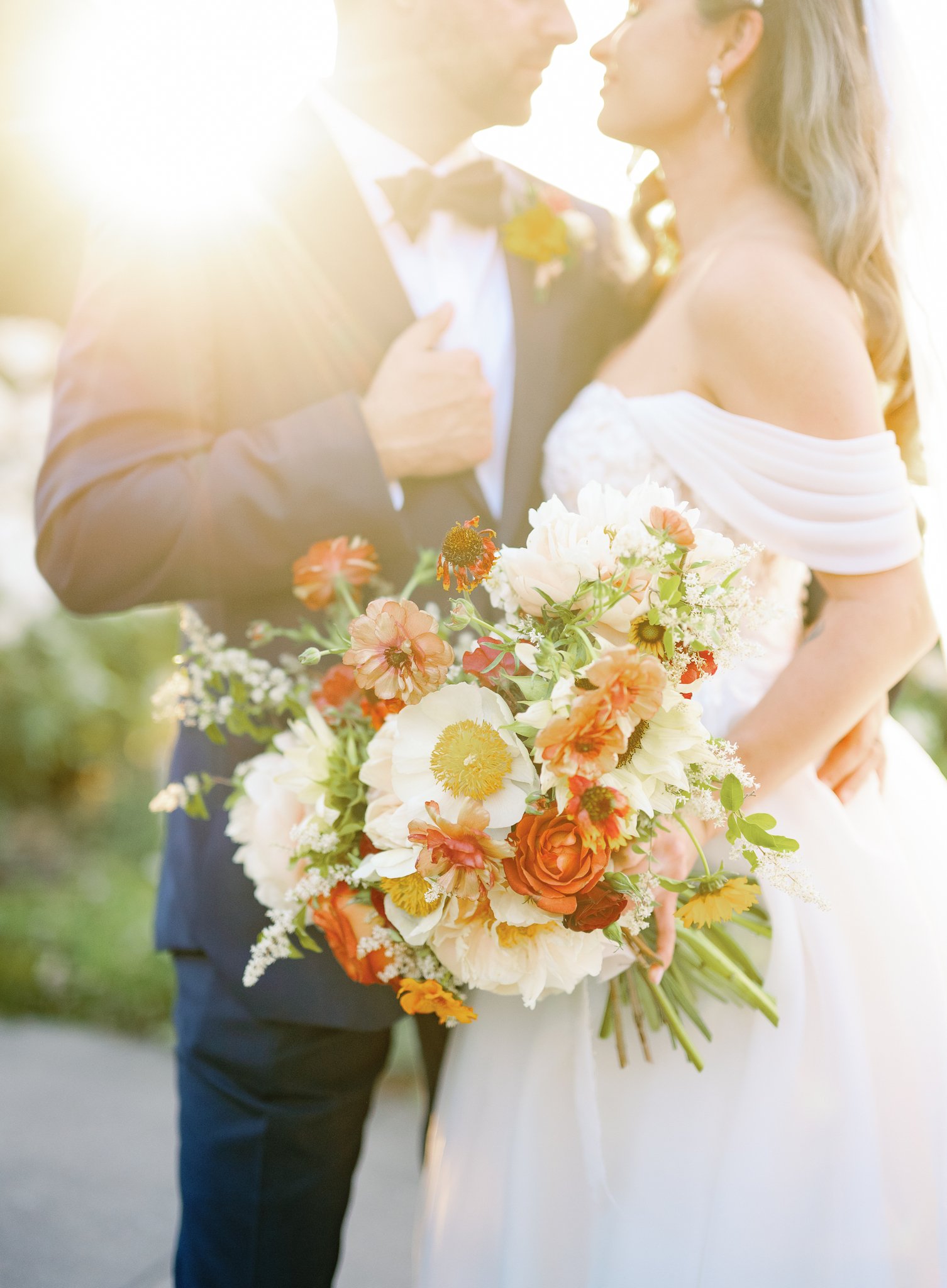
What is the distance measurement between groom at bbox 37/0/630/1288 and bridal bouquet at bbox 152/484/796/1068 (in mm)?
507

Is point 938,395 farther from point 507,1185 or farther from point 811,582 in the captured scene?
point 507,1185

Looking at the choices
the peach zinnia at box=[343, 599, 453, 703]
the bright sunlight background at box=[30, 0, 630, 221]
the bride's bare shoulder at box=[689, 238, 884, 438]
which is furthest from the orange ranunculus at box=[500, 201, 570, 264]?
the peach zinnia at box=[343, 599, 453, 703]

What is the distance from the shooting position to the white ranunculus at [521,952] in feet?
3.84

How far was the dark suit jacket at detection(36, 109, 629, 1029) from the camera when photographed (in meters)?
1.66

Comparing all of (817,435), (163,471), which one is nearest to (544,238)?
(817,435)

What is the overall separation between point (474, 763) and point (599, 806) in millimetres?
146

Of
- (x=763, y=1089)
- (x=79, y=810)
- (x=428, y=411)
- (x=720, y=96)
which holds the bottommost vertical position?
(x=79, y=810)

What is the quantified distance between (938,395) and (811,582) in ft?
1.63

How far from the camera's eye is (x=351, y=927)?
1286 mm

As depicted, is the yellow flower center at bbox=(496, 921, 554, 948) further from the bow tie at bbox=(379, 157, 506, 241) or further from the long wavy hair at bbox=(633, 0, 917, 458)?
the bow tie at bbox=(379, 157, 506, 241)

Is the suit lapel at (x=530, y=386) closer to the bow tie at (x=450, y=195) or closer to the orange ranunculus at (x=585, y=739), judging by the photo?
the bow tie at (x=450, y=195)

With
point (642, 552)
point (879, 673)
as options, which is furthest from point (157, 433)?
point (879, 673)

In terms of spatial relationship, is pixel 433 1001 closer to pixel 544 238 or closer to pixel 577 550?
pixel 577 550

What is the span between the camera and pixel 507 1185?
1529 millimetres
